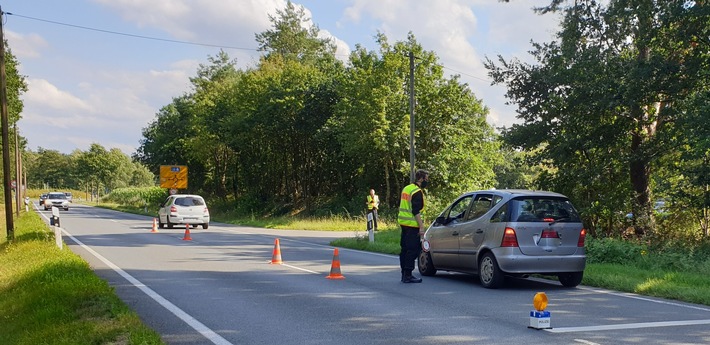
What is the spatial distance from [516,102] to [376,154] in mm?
14624

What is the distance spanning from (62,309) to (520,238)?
6.51 meters

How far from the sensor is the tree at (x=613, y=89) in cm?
2011

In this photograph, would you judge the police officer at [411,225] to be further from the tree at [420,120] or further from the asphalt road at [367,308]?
the tree at [420,120]

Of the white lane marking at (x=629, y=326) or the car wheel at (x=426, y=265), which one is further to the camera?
the car wheel at (x=426, y=265)

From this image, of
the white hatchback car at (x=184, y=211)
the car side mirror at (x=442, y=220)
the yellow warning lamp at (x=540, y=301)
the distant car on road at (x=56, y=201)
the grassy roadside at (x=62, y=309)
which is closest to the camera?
the grassy roadside at (x=62, y=309)

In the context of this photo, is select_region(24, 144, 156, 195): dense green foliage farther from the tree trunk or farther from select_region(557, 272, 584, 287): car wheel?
select_region(557, 272, 584, 287): car wheel

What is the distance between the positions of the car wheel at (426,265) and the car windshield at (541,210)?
7.99 feet

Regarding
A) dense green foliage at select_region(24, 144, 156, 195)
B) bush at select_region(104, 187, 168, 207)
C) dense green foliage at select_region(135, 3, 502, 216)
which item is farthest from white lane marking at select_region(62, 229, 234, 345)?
dense green foliage at select_region(24, 144, 156, 195)

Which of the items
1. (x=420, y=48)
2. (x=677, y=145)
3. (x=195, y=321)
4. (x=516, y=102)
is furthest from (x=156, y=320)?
(x=420, y=48)

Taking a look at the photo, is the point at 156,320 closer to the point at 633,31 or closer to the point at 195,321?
the point at 195,321

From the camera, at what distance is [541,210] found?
10414mm

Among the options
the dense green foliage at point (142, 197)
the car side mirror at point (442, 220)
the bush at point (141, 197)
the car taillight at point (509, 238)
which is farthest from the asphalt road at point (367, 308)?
the bush at point (141, 197)

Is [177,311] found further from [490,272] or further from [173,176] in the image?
[173,176]

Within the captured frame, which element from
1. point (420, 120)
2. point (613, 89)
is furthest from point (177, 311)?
point (420, 120)
